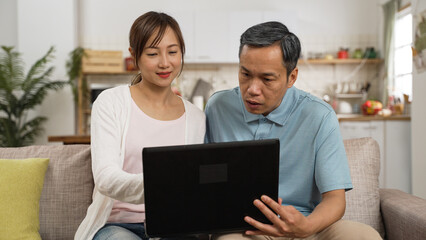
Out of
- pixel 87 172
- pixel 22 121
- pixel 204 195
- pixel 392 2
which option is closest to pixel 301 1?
pixel 392 2

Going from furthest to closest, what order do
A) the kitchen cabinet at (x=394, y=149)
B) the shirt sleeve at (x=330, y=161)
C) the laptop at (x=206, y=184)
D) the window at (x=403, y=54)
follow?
the window at (x=403, y=54) < the kitchen cabinet at (x=394, y=149) < the shirt sleeve at (x=330, y=161) < the laptop at (x=206, y=184)

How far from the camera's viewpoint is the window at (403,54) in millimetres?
5147

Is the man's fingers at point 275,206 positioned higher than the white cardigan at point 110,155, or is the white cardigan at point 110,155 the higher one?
the white cardigan at point 110,155

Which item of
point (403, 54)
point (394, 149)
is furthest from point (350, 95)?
point (394, 149)

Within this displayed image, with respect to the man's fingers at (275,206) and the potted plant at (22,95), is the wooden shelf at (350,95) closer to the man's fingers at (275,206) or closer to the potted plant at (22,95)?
the potted plant at (22,95)

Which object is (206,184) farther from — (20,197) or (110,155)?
(20,197)

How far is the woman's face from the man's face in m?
0.26

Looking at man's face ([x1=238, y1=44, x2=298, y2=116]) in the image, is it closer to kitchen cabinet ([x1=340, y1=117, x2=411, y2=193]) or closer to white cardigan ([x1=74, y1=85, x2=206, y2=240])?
white cardigan ([x1=74, y1=85, x2=206, y2=240])

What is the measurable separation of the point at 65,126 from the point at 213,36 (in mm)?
2376

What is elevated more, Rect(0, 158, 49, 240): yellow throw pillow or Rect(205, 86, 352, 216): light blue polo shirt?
Rect(205, 86, 352, 216): light blue polo shirt

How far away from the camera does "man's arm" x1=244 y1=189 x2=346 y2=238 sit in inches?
46.7

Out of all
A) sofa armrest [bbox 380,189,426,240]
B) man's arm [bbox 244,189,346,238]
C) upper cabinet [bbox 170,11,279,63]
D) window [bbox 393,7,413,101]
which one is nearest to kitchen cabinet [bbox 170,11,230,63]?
upper cabinet [bbox 170,11,279,63]

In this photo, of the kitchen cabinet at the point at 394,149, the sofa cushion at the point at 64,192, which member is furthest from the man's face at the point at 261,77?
the kitchen cabinet at the point at 394,149

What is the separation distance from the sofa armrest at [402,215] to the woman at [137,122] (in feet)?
2.70
